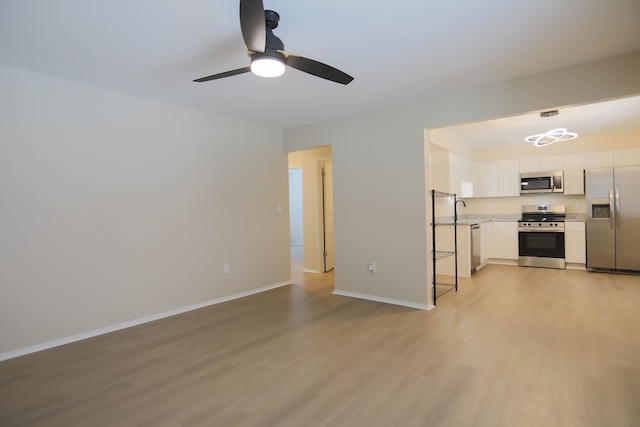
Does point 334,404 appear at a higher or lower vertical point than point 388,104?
lower

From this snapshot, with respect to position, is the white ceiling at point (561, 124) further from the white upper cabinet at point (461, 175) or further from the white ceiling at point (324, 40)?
the white ceiling at point (324, 40)

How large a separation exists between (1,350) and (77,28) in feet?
8.58

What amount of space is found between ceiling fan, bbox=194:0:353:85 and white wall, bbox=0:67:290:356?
198cm

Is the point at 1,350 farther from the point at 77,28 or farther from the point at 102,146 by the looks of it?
the point at 77,28

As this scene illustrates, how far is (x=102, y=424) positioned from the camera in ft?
6.10

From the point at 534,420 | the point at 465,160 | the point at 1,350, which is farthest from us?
the point at 465,160

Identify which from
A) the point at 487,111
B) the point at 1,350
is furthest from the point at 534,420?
the point at 1,350

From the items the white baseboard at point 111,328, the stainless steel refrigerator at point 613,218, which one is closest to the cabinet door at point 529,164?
the stainless steel refrigerator at point 613,218

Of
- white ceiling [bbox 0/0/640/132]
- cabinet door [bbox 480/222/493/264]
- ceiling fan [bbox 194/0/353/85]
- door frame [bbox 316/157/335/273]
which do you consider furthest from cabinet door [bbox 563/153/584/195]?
ceiling fan [bbox 194/0/353/85]

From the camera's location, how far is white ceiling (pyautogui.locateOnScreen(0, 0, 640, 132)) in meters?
2.04

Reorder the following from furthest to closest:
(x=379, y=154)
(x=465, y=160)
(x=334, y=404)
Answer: (x=465, y=160) → (x=379, y=154) → (x=334, y=404)

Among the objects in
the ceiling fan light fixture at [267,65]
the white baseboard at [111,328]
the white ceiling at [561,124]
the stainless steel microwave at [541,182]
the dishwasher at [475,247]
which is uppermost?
the white ceiling at [561,124]

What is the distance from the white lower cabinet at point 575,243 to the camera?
5691 millimetres

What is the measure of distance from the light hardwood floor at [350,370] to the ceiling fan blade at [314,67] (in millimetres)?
2104
